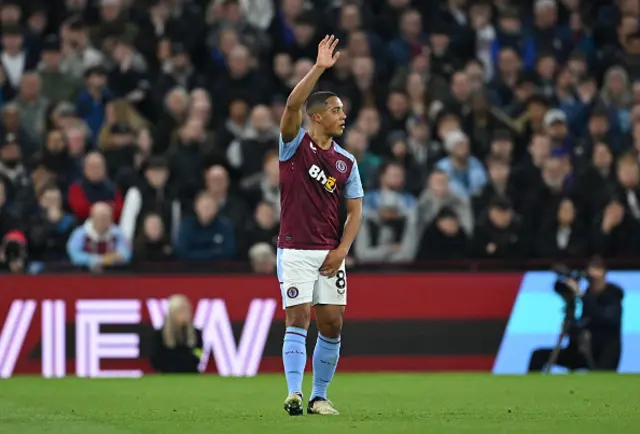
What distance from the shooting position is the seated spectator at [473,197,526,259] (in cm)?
1850

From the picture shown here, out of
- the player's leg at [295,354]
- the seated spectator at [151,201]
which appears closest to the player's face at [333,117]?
the player's leg at [295,354]

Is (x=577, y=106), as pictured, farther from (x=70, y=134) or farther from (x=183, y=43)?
(x=70, y=134)

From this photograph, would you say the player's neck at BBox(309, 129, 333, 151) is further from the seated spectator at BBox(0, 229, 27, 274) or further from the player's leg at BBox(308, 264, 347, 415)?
the seated spectator at BBox(0, 229, 27, 274)

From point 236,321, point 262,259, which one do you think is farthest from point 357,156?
point 236,321

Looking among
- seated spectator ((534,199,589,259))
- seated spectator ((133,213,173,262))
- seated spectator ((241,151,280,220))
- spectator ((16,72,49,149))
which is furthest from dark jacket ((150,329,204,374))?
seated spectator ((534,199,589,259))

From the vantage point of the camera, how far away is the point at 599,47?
23938mm

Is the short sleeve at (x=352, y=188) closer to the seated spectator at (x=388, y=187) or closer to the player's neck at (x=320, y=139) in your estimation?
the player's neck at (x=320, y=139)

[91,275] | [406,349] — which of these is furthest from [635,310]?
[91,275]

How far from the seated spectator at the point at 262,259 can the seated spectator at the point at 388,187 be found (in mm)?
1499

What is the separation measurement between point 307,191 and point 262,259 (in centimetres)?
647

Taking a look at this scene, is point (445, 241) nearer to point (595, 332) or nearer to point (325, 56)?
point (595, 332)

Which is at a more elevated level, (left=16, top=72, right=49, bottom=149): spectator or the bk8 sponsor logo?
(left=16, top=72, right=49, bottom=149): spectator

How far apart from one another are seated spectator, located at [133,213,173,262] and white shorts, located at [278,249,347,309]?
6612 mm

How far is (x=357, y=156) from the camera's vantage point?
64.1 feet
